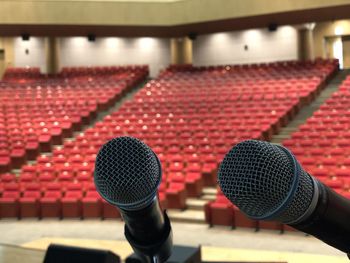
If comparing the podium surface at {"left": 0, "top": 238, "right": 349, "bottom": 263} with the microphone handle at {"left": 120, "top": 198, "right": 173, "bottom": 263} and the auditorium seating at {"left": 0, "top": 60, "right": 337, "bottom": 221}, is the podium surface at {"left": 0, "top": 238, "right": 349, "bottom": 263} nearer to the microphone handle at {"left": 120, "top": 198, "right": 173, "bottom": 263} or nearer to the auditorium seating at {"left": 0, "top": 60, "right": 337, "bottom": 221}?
the auditorium seating at {"left": 0, "top": 60, "right": 337, "bottom": 221}

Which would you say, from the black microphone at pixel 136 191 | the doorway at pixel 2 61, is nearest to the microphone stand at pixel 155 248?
the black microphone at pixel 136 191

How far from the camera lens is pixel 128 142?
0.63 m

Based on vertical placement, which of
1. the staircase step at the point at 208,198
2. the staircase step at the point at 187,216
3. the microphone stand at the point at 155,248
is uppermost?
the microphone stand at the point at 155,248

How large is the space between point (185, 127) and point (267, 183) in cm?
530

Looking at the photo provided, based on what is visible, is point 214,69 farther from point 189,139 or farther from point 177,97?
point 189,139

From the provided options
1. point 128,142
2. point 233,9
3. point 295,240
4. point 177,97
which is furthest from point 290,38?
point 128,142

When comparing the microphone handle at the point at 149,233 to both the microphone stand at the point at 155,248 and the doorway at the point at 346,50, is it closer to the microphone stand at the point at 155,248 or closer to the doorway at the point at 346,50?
the microphone stand at the point at 155,248

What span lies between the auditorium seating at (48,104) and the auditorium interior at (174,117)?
0.03 m

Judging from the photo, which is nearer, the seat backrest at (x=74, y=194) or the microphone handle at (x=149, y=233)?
the microphone handle at (x=149, y=233)

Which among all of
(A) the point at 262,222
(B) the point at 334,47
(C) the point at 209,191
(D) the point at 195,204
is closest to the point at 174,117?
(C) the point at 209,191

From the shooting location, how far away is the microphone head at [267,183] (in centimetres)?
49

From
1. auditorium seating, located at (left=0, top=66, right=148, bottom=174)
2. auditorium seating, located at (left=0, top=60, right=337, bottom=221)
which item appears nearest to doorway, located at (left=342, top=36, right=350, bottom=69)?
auditorium seating, located at (left=0, top=60, right=337, bottom=221)

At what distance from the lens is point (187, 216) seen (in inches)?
172

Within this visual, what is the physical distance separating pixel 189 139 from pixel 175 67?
15.1 ft
